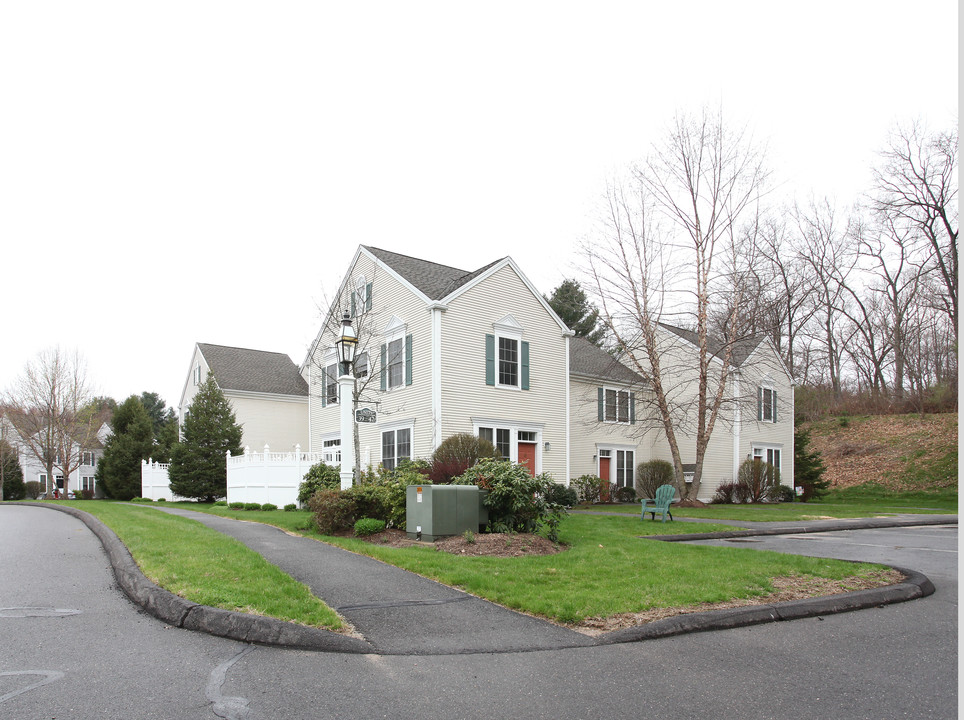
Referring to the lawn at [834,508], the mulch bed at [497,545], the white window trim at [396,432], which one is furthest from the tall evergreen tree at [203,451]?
the mulch bed at [497,545]

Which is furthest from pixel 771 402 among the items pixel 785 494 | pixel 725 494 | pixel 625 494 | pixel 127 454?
pixel 127 454

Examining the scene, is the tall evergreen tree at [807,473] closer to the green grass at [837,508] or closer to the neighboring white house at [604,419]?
the green grass at [837,508]

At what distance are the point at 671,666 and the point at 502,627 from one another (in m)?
1.74

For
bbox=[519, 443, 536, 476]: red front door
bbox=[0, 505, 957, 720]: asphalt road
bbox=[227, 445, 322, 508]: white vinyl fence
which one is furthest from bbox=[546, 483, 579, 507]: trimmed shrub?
bbox=[0, 505, 957, 720]: asphalt road

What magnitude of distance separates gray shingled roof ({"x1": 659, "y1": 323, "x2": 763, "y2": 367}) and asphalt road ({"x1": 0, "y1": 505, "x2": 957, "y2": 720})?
2224 cm

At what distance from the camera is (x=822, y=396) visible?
47281mm

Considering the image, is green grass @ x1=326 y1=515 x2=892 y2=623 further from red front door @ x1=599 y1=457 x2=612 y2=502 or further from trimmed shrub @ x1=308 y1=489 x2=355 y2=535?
red front door @ x1=599 y1=457 x2=612 y2=502

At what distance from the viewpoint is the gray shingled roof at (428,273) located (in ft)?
77.6

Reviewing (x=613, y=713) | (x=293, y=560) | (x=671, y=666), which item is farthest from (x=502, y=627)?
(x=293, y=560)

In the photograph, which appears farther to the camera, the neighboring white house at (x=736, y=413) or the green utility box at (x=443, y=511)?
the neighboring white house at (x=736, y=413)

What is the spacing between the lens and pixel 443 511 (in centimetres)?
1231

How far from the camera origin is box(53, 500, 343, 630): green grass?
22.0 feet

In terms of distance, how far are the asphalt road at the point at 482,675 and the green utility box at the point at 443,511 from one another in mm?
5605

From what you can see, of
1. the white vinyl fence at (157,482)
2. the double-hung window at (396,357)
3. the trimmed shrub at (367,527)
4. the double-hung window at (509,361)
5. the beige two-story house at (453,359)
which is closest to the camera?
the trimmed shrub at (367,527)
